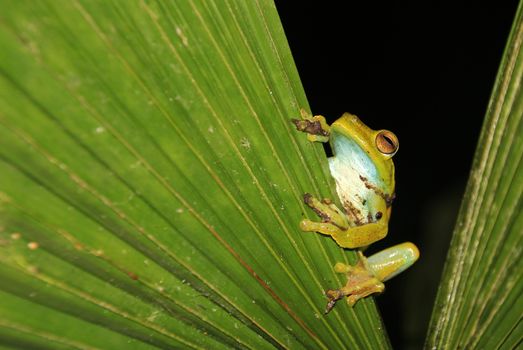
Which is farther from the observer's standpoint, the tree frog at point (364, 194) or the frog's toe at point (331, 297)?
the tree frog at point (364, 194)

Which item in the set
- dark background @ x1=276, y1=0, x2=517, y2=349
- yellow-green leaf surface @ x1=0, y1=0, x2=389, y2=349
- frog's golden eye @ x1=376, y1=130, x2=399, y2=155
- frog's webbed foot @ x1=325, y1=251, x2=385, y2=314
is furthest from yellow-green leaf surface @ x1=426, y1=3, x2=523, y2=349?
dark background @ x1=276, y1=0, x2=517, y2=349

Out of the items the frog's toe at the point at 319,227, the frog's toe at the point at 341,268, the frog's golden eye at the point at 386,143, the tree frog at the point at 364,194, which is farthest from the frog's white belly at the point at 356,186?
the frog's toe at the point at 319,227

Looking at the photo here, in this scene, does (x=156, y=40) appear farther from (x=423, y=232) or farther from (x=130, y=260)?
(x=423, y=232)

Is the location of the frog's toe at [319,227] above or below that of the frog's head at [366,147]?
below

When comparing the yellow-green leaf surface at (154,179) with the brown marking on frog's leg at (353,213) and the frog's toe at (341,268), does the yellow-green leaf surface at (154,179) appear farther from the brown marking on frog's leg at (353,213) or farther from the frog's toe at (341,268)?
the brown marking on frog's leg at (353,213)

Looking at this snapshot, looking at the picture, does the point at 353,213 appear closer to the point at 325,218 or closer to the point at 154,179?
the point at 325,218

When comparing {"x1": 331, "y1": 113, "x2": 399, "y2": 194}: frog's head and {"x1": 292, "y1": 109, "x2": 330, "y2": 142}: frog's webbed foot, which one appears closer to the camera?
{"x1": 292, "y1": 109, "x2": 330, "y2": 142}: frog's webbed foot

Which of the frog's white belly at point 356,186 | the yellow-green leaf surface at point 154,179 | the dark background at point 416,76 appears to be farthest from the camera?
the dark background at point 416,76

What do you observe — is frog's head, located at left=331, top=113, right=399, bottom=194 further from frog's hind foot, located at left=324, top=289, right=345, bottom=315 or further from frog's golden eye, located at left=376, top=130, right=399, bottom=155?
frog's hind foot, located at left=324, top=289, right=345, bottom=315

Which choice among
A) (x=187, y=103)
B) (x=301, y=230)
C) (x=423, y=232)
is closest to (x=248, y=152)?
(x=187, y=103)
